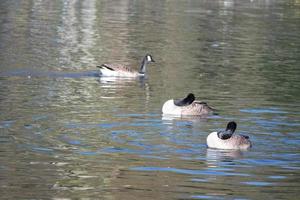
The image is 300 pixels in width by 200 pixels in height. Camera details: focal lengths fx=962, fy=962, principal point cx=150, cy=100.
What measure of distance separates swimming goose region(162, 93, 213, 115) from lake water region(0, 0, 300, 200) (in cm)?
23

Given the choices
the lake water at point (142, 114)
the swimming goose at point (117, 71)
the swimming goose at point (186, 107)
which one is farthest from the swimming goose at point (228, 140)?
the swimming goose at point (117, 71)

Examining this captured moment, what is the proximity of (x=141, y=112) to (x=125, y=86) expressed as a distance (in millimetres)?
6783

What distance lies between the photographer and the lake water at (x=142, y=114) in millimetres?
15984

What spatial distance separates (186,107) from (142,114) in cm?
126

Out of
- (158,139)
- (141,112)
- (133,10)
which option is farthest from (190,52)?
(133,10)

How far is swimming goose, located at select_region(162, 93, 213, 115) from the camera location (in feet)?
77.8

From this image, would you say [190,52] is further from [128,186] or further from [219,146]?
[128,186]

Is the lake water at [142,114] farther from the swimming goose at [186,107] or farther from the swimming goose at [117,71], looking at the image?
the swimming goose at [117,71]

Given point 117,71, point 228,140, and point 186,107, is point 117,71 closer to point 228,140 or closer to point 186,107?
point 186,107

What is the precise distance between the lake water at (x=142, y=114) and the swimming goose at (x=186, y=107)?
234 mm

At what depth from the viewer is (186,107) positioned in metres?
24.0

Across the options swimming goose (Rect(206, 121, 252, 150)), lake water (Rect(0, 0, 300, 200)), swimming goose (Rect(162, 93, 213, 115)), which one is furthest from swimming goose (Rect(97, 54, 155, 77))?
swimming goose (Rect(206, 121, 252, 150))

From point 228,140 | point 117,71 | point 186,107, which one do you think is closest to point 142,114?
point 186,107

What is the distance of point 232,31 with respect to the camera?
5503 centimetres
